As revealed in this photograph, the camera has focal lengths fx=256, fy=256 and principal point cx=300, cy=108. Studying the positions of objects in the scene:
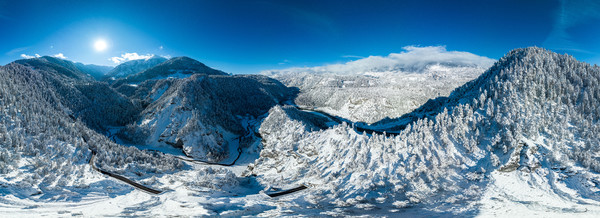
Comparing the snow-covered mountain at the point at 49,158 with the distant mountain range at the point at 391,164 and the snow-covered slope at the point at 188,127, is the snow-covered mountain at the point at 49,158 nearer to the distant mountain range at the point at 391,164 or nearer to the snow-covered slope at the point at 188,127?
the distant mountain range at the point at 391,164

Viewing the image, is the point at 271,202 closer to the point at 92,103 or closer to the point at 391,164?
the point at 391,164

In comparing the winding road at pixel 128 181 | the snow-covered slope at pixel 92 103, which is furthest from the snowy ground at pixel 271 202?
the snow-covered slope at pixel 92 103

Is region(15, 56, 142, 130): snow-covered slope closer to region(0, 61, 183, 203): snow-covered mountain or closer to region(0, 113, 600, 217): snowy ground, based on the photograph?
region(0, 61, 183, 203): snow-covered mountain

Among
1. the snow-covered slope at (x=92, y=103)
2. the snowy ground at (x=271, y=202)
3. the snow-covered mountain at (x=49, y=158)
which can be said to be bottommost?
the snowy ground at (x=271, y=202)

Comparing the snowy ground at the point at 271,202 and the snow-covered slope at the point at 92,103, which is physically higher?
the snow-covered slope at the point at 92,103

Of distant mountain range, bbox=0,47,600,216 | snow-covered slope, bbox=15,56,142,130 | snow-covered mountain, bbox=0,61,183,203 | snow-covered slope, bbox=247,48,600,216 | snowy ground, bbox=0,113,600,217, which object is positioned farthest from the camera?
snow-covered slope, bbox=15,56,142,130

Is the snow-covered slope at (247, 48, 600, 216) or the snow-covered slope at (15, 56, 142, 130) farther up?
the snow-covered slope at (15, 56, 142, 130)

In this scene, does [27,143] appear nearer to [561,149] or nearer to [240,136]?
[240,136]

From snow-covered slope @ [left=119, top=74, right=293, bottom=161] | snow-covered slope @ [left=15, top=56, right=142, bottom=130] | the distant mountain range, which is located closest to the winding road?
the distant mountain range

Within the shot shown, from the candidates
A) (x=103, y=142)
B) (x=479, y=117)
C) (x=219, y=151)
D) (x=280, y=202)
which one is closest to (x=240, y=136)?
(x=219, y=151)
